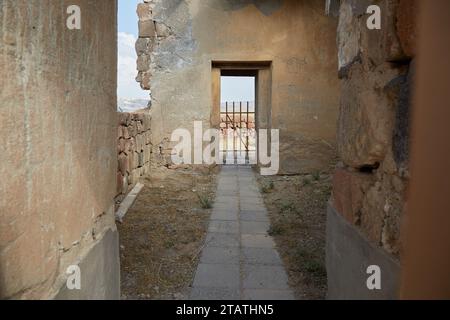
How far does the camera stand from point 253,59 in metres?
6.32

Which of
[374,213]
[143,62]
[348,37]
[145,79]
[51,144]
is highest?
[143,62]

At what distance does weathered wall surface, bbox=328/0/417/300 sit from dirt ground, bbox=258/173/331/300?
70 centimetres

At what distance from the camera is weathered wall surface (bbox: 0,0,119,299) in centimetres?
102

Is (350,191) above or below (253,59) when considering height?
below

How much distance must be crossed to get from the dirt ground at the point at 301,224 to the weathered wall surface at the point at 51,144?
1.40m

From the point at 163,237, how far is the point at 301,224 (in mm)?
1460

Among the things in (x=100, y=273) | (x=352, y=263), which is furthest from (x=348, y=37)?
(x=100, y=273)

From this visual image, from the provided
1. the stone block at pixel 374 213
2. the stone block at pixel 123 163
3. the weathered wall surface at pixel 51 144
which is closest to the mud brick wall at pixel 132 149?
the stone block at pixel 123 163

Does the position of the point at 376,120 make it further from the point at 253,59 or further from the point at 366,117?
the point at 253,59

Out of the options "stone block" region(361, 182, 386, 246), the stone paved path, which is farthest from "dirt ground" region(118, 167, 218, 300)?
"stone block" region(361, 182, 386, 246)

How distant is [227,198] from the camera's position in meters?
5.08

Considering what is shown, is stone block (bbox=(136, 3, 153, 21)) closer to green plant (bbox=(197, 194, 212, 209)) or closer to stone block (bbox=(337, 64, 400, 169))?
green plant (bbox=(197, 194, 212, 209))

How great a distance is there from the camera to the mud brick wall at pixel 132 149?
462cm
